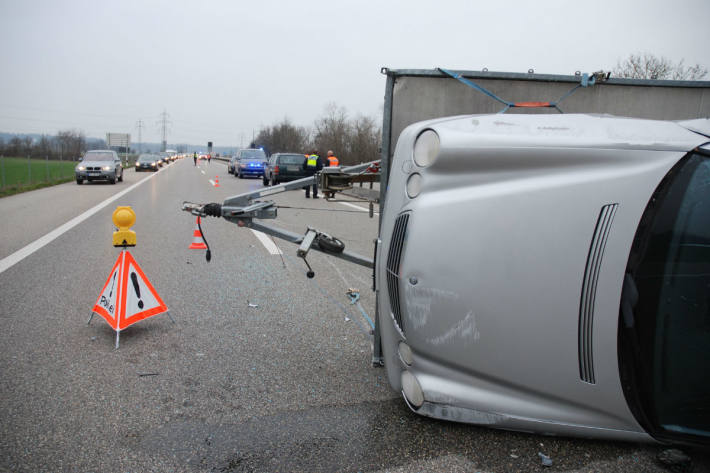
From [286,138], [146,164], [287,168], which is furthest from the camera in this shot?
[286,138]

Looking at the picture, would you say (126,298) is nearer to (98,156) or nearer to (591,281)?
(591,281)

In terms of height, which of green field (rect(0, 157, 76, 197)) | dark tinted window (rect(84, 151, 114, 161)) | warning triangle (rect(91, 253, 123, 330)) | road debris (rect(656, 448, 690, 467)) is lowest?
road debris (rect(656, 448, 690, 467))

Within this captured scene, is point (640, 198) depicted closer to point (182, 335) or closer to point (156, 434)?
point (156, 434)

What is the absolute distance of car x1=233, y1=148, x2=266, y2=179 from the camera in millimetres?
32312

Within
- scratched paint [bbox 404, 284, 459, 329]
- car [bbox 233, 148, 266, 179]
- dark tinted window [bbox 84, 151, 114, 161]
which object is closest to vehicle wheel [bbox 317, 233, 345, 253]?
scratched paint [bbox 404, 284, 459, 329]

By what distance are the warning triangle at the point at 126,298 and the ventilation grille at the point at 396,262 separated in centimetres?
264

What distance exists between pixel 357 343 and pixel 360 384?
804 millimetres

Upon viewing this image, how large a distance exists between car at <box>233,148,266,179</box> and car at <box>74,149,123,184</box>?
887cm

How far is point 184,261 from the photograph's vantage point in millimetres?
7387

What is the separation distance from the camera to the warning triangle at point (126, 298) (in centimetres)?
429

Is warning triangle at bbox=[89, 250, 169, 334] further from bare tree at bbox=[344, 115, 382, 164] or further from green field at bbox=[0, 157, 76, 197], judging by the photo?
bare tree at bbox=[344, 115, 382, 164]

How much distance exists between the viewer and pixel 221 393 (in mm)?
3371

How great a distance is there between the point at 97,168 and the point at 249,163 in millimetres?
10314

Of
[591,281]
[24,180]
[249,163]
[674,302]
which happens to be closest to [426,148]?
[591,281]
